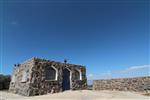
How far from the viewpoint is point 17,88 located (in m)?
15.6

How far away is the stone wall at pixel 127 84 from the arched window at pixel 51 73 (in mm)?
6372

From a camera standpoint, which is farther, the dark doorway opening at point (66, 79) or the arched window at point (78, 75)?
the arched window at point (78, 75)

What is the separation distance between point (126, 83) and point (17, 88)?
11480mm

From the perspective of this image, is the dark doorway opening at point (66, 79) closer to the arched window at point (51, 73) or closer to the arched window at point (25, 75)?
the arched window at point (51, 73)

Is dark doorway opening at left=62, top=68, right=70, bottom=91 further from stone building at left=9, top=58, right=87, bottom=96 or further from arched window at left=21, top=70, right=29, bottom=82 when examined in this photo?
arched window at left=21, top=70, right=29, bottom=82

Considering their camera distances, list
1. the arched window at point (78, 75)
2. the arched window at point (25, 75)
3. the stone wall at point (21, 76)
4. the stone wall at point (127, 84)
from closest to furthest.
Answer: the stone wall at point (21, 76)
the stone wall at point (127, 84)
the arched window at point (25, 75)
the arched window at point (78, 75)

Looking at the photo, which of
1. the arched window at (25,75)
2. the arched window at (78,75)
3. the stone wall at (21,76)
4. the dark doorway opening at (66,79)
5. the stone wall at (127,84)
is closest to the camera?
the stone wall at (21,76)

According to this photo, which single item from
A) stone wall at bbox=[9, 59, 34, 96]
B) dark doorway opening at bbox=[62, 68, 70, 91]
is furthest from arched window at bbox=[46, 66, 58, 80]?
stone wall at bbox=[9, 59, 34, 96]

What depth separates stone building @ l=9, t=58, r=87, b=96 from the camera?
1351cm

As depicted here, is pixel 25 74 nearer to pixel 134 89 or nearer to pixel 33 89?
pixel 33 89

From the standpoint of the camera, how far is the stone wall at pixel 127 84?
45.4 ft

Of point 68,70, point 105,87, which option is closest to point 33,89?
point 68,70

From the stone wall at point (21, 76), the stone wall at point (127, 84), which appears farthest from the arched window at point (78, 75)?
the stone wall at point (21, 76)

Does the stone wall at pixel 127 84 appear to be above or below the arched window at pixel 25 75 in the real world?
below
